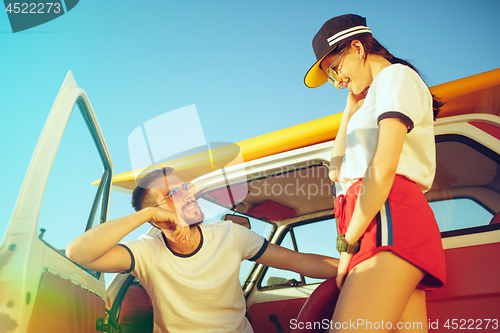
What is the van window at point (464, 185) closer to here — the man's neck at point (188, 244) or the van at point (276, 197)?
the van at point (276, 197)

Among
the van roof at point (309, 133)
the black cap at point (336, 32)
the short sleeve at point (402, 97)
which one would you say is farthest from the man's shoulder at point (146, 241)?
the short sleeve at point (402, 97)

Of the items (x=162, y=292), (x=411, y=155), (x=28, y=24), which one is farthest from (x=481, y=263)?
(x=28, y=24)

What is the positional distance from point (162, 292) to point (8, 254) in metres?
1.03

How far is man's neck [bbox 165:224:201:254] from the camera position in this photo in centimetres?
197

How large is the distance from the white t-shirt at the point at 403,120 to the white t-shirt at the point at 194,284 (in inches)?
43.1

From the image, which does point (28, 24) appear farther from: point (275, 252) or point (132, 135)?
point (275, 252)

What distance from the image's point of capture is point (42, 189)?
3.65ft

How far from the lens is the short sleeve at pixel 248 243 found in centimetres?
206

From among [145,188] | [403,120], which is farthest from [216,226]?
[403,120]

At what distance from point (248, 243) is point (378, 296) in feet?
4.21

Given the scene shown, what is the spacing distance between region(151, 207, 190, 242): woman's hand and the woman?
1.07 m

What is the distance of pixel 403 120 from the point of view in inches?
36.3

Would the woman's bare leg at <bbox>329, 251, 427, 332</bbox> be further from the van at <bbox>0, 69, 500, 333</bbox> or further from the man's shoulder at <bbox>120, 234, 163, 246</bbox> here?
the man's shoulder at <bbox>120, 234, 163, 246</bbox>

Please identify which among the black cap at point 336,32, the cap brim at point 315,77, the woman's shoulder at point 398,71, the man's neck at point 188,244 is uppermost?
the black cap at point 336,32
